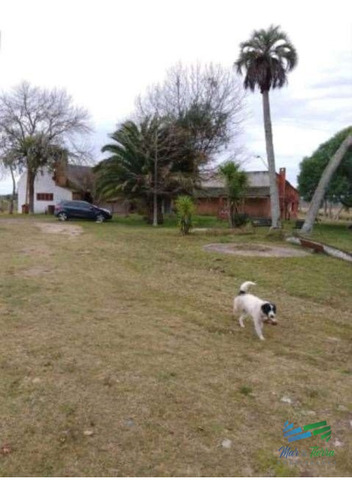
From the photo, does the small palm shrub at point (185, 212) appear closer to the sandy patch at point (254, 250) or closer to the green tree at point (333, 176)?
the sandy patch at point (254, 250)

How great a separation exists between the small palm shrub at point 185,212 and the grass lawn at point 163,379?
904 centimetres

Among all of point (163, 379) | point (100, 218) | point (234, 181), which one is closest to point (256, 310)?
point (163, 379)

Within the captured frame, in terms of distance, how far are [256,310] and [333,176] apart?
881 inches

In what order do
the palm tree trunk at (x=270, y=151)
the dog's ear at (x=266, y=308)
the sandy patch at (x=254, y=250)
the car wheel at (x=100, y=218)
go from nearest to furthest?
the dog's ear at (x=266, y=308) < the sandy patch at (x=254, y=250) < the palm tree trunk at (x=270, y=151) < the car wheel at (x=100, y=218)

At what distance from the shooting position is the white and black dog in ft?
16.4

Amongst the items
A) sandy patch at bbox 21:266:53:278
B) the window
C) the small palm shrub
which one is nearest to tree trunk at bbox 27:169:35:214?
the window

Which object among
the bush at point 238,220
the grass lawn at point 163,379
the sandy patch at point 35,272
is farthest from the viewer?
the bush at point 238,220

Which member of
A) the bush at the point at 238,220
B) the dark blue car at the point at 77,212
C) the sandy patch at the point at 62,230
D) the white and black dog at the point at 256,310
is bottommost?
the white and black dog at the point at 256,310

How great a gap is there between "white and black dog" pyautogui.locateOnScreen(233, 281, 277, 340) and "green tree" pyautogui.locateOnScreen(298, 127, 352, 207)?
70.4 feet

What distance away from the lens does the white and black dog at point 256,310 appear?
16.4 feet

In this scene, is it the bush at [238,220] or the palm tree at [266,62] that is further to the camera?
the bush at [238,220]

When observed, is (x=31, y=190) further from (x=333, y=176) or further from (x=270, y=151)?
(x=333, y=176)

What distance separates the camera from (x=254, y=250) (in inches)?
521

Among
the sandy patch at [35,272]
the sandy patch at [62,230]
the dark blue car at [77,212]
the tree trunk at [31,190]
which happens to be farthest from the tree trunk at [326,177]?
the tree trunk at [31,190]
